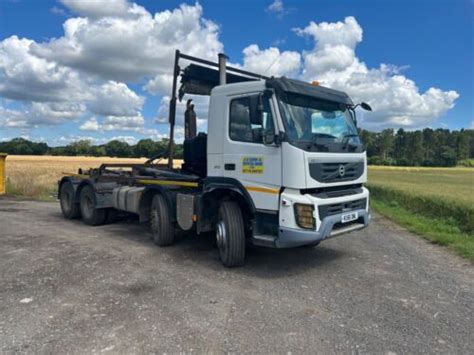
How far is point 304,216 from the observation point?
521 centimetres

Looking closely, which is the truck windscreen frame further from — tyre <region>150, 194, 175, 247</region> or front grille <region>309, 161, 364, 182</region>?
tyre <region>150, 194, 175, 247</region>

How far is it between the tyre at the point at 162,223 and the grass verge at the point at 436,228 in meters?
5.48

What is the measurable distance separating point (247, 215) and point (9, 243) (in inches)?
195

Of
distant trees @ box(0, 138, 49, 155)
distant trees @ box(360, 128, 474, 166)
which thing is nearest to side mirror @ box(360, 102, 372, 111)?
distant trees @ box(360, 128, 474, 166)

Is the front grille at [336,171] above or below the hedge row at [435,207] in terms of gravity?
above

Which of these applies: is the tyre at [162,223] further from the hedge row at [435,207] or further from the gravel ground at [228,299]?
the hedge row at [435,207]

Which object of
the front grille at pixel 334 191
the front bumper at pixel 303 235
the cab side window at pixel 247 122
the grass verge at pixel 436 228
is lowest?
the grass verge at pixel 436 228

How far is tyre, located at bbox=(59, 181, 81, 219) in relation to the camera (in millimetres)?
10508

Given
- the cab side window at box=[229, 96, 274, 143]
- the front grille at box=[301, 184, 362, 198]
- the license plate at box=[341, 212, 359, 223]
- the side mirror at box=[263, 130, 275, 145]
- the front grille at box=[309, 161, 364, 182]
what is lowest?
the license plate at box=[341, 212, 359, 223]

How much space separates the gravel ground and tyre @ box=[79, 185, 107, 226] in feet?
5.55

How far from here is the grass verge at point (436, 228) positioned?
25.2 feet

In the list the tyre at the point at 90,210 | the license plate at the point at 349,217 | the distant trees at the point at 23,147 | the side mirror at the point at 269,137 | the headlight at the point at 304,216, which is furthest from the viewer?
the distant trees at the point at 23,147

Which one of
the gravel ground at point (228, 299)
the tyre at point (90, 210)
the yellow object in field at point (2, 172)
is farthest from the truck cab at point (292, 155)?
the yellow object in field at point (2, 172)

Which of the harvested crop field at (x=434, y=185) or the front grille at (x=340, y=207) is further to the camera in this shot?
the harvested crop field at (x=434, y=185)
